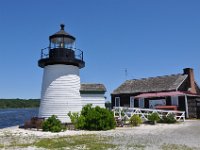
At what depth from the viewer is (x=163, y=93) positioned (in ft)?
108

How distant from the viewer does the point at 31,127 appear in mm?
22250

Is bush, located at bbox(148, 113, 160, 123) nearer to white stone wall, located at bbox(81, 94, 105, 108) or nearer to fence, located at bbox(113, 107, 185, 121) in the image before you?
fence, located at bbox(113, 107, 185, 121)

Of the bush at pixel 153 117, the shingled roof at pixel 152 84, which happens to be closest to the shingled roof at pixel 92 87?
the bush at pixel 153 117

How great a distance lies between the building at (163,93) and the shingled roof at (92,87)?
940cm

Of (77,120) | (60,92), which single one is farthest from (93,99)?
(77,120)

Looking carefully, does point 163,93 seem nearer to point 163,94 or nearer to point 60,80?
point 163,94

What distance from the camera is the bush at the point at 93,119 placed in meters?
21.0

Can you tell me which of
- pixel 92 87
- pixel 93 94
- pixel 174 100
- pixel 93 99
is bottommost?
pixel 93 99

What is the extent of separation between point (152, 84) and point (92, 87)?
43.1 feet

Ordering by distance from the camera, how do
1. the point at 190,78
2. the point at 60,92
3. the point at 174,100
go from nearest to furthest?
the point at 60,92 < the point at 174,100 < the point at 190,78

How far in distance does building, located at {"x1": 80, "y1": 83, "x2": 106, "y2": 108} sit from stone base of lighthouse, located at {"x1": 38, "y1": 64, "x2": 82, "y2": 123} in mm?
1210

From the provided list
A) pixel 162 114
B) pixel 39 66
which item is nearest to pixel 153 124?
pixel 162 114

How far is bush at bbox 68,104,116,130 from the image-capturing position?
20953 millimetres

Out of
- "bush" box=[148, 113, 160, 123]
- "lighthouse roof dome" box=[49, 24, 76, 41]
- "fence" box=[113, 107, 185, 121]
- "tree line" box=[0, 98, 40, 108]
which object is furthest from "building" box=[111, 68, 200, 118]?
"tree line" box=[0, 98, 40, 108]
